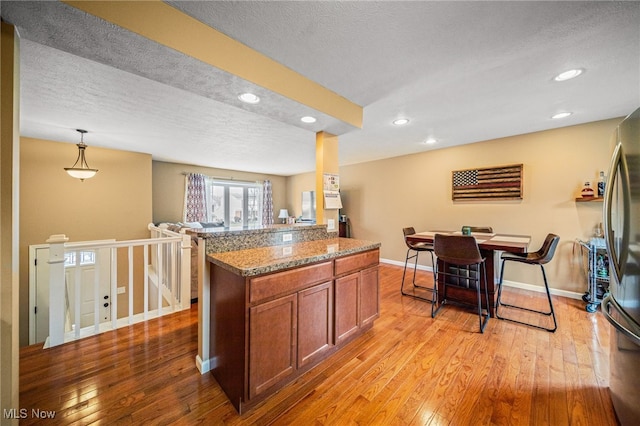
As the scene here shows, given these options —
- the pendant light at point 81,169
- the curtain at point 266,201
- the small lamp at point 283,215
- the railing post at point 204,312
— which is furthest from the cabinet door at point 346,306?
the curtain at point 266,201

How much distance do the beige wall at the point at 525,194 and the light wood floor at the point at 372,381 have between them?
1.27 meters

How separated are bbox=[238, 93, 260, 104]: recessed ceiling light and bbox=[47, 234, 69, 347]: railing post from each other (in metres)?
1.92

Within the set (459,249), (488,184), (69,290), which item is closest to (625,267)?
(459,249)

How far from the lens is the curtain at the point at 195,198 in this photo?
5648 millimetres

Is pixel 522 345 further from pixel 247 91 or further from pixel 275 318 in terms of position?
pixel 247 91

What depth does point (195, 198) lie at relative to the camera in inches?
226

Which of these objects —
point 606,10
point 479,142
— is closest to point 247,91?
point 606,10

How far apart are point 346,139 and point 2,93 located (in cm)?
328

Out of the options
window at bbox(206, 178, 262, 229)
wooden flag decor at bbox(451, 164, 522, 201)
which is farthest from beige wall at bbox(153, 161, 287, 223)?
wooden flag decor at bbox(451, 164, 522, 201)

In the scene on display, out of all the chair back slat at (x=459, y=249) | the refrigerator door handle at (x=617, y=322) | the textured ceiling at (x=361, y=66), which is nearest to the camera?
the refrigerator door handle at (x=617, y=322)

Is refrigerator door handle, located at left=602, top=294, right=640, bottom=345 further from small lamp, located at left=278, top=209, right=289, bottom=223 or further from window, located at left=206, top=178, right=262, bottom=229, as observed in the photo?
small lamp, located at left=278, top=209, right=289, bottom=223

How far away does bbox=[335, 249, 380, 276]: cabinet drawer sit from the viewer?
6.30ft

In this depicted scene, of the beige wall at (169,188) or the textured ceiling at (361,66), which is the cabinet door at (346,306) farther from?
the beige wall at (169,188)

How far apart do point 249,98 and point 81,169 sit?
3.11m
